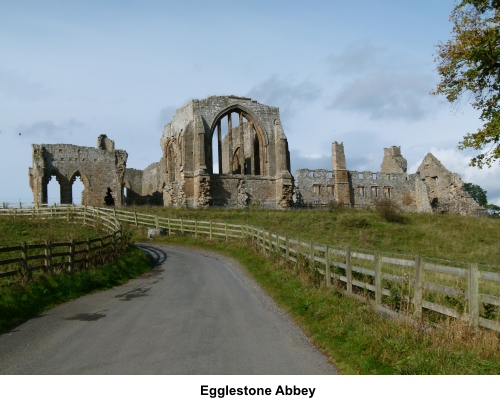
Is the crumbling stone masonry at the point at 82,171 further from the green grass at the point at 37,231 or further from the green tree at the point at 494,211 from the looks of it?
the green tree at the point at 494,211

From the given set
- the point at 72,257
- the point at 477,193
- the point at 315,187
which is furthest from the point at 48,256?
the point at 477,193

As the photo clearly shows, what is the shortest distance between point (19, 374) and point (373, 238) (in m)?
26.5

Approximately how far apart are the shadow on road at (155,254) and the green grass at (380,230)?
6531 mm

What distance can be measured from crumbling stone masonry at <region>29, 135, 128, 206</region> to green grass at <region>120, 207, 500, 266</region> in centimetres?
991

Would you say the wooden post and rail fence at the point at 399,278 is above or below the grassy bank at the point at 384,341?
above

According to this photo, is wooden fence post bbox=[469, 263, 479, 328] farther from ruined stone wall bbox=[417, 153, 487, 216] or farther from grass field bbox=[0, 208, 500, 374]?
ruined stone wall bbox=[417, 153, 487, 216]

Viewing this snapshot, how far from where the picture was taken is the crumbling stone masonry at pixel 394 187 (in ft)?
174

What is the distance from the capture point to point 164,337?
8602 millimetres

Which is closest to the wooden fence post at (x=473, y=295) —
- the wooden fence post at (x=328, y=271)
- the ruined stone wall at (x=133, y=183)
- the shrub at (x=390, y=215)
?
the wooden fence post at (x=328, y=271)

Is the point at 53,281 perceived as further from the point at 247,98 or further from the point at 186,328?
the point at 247,98

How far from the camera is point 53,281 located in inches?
523

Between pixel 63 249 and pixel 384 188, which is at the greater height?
pixel 384 188

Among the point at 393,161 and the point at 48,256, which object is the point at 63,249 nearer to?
the point at 48,256

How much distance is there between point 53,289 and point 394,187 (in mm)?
50328
